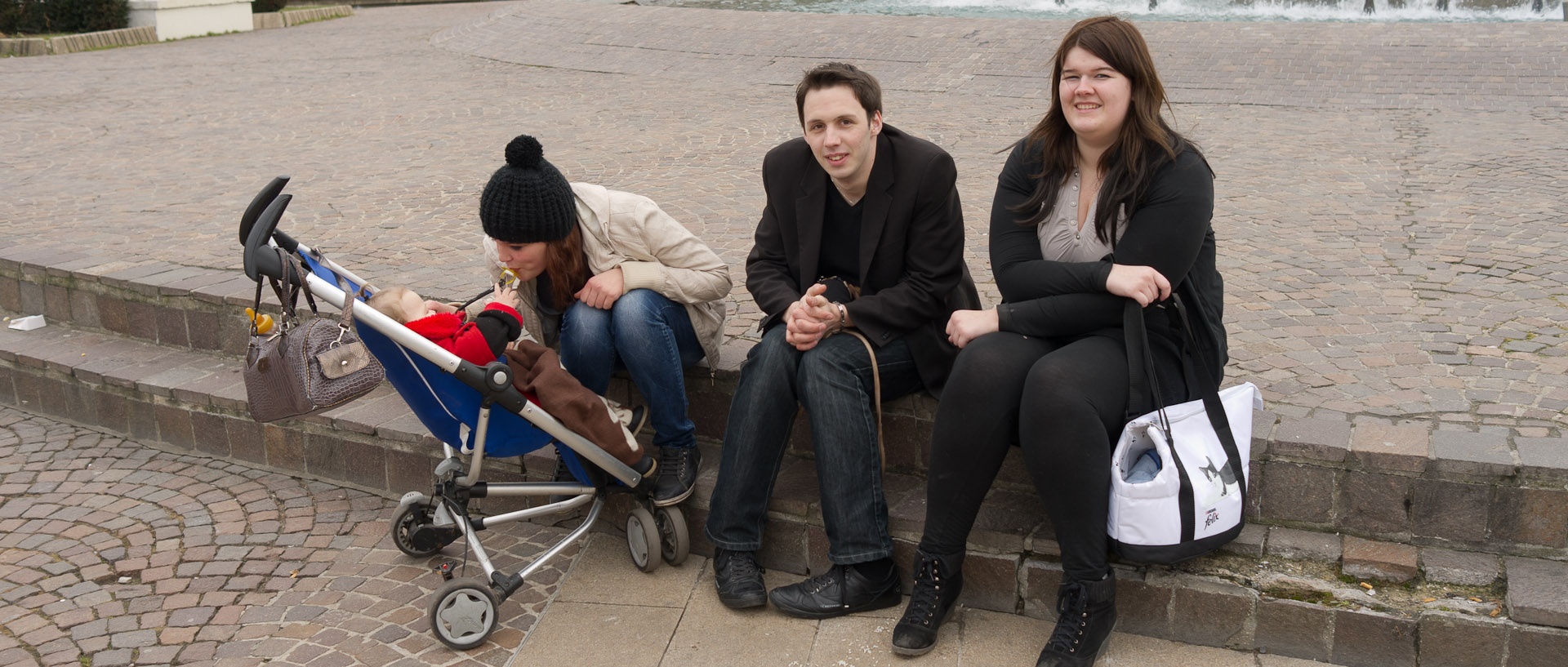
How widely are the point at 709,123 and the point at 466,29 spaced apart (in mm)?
7183

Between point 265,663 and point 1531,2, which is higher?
point 1531,2

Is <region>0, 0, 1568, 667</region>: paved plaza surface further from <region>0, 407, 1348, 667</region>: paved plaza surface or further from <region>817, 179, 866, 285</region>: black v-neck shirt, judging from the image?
<region>817, 179, 866, 285</region>: black v-neck shirt

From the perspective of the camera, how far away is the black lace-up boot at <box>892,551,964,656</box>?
3318 millimetres

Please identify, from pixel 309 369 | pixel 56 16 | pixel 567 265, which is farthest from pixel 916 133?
pixel 56 16

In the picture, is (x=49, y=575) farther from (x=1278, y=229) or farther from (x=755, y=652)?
(x=1278, y=229)

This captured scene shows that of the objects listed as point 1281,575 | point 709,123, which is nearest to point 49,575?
point 1281,575

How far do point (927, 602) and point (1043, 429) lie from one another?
2.00 ft

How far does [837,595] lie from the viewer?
138 inches

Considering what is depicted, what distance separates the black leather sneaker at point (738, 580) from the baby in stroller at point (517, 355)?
390 millimetres

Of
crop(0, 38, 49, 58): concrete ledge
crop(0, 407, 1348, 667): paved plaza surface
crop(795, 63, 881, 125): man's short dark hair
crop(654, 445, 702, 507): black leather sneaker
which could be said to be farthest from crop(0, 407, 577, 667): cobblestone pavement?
crop(0, 38, 49, 58): concrete ledge

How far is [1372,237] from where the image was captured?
228 inches

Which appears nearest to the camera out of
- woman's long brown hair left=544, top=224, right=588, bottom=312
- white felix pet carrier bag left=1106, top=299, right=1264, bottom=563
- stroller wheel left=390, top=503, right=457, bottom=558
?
white felix pet carrier bag left=1106, top=299, right=1264, bottom=563

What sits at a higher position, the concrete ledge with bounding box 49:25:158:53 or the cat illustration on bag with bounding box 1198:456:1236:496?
the concrete ledge with bounding box 49:25:158:53

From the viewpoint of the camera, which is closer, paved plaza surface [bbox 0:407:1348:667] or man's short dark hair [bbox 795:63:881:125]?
paved plaza surface [bbox 0:407:1348:667]
